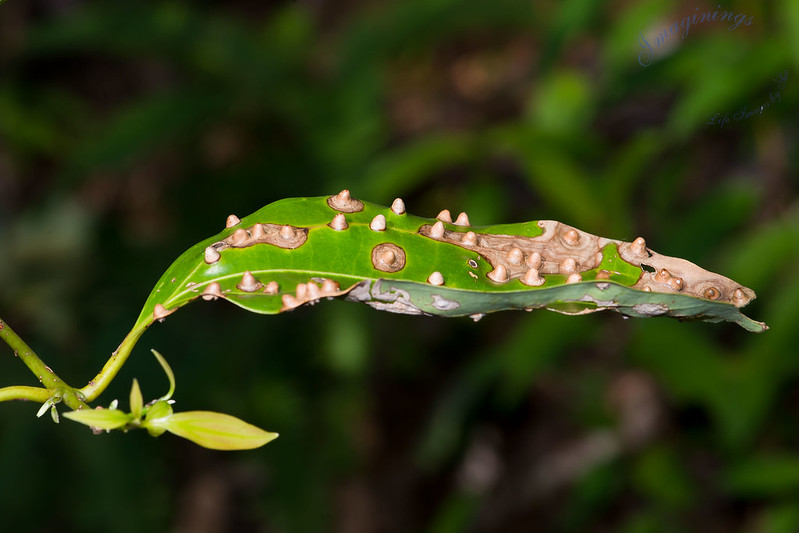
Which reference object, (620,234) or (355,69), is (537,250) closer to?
(620,234)

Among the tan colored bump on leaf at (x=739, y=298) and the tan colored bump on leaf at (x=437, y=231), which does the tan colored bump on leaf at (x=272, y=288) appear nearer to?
the tan colored bump on leaf at (x=437, y=231)

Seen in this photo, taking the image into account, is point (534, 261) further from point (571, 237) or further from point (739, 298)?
point (739, 298)

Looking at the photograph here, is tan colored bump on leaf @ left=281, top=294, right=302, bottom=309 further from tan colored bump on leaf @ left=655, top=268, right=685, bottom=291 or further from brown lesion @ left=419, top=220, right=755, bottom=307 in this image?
tan colored bump on leaf @ left=655, top=268, right=685, bottom=291

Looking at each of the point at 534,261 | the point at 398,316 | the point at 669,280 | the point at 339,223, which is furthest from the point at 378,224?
the point at 398,316

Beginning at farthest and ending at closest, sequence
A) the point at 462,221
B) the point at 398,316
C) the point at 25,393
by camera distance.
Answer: the point at 398,316 → the point at 462,221 → the point at 25,393

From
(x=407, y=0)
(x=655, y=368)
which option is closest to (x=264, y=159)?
(x=407, y=0)
